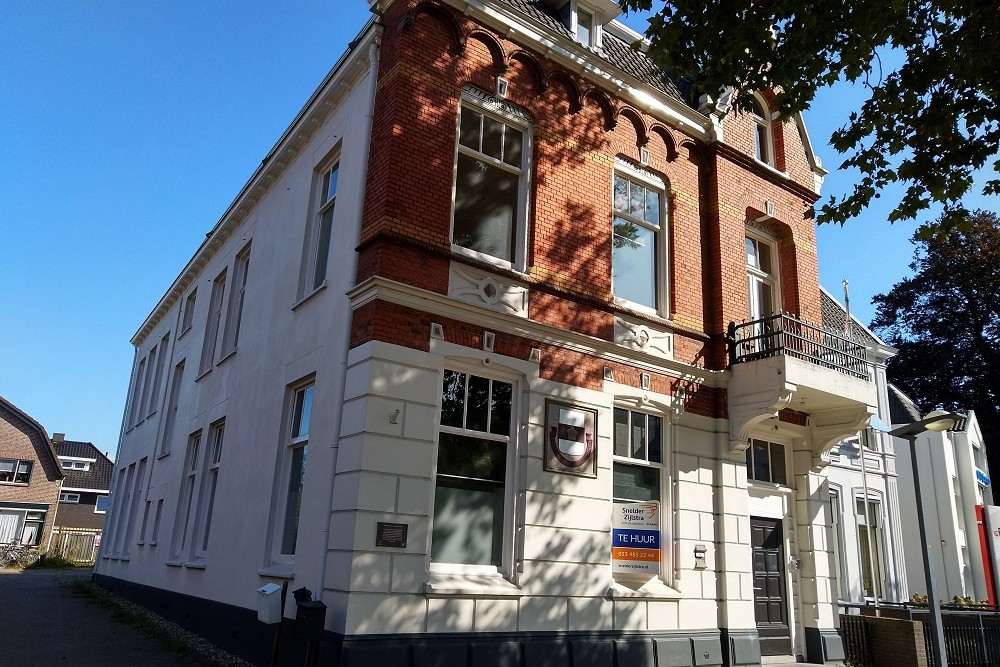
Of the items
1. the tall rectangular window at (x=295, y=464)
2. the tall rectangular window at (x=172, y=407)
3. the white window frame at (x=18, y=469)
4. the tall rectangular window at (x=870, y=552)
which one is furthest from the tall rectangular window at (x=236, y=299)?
the white window frame at (x=18, y=469)

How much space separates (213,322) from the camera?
59.2ft

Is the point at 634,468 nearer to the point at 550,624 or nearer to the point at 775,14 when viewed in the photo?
the point at 550,624

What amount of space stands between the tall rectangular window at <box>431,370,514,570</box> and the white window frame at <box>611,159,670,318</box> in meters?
3.61

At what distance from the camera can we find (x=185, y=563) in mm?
14609

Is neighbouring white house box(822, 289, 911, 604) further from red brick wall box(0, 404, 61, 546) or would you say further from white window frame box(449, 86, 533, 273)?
red brick wall box(0, 404, 61, 546)

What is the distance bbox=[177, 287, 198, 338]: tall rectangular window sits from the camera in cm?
2058

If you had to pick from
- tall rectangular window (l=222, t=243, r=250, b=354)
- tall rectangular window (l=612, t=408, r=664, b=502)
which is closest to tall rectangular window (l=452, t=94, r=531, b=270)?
tall rectangular window (l=612, t=408, r=664, b=502)

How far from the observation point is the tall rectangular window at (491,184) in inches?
427

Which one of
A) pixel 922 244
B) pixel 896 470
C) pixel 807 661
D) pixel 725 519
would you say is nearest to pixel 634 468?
pixel 725 519

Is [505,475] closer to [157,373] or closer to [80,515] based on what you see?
[157,373]

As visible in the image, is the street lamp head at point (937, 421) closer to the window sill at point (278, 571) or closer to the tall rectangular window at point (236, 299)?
the window sill at point (278, 571)

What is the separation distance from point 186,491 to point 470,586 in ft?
32.3

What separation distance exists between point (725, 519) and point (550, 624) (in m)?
3.88

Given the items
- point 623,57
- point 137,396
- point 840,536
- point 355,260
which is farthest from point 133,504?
point 840,536
